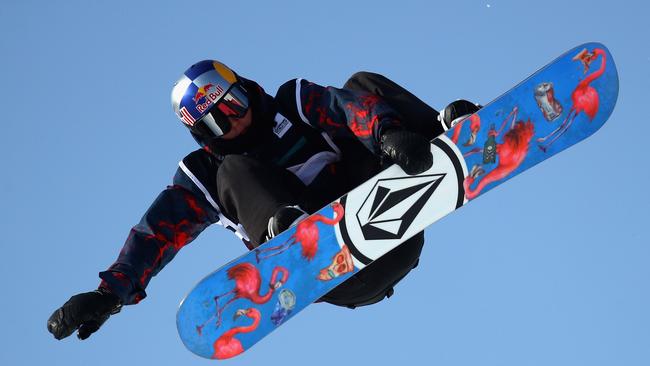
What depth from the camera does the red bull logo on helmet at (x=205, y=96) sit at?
26.7 ft

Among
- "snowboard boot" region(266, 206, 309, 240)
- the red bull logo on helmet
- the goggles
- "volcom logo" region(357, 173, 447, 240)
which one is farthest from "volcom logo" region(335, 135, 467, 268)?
the red bull logo on helmet

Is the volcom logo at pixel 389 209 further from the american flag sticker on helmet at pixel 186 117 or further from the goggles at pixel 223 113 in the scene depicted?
the american flag sticker on helmet at pixel 186 117

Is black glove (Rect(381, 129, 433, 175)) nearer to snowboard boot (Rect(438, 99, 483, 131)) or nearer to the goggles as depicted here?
snowboard boot (Rect(438, 99, 483, 131))

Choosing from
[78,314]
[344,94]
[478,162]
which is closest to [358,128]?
[344,94]

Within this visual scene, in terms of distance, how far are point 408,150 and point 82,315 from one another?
254 cm

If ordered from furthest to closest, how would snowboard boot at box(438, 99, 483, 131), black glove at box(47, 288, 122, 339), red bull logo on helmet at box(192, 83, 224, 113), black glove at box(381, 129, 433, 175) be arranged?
red bull logo on helmet at box(192, 83, 224, 113) < snowboard boot at box(438, 99, 483, 131) < black glove at box(47, 288, 122, 339) < black glove at box(381, 129, 433, 175)

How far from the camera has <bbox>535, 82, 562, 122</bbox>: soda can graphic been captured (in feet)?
25.8

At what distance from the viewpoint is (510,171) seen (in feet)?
25.8

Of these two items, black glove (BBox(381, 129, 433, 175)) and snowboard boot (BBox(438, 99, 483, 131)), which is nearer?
black glove (BBox(381, 129, 433, 175))

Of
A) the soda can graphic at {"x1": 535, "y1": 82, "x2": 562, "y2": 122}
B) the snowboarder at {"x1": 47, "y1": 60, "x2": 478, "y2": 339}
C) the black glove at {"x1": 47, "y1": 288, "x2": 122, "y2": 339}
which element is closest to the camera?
the black glove at {"x1": 47, "y1": 288, "x2": 122, "y2": 339}

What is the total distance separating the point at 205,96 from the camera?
26.7 feet

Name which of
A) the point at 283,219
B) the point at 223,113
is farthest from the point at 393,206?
the point at 223,113

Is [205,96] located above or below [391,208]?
above

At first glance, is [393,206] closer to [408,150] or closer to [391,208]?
[391,208]
